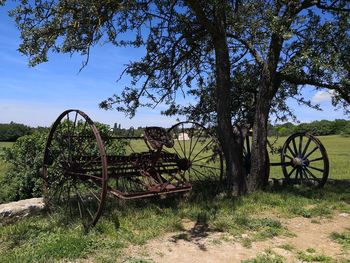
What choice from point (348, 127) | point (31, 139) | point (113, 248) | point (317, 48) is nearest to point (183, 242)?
point (113, 248)

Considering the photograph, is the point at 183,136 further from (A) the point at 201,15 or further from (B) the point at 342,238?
(B) the point at 342,238

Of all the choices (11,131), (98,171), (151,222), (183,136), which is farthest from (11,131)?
(151,222)

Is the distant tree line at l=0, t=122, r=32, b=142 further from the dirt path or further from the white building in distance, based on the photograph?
the dirt path

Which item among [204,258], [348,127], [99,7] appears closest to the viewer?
[204,258]

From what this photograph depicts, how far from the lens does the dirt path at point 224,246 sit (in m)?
5.07

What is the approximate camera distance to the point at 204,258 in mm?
5039

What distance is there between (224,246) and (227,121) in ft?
11.4

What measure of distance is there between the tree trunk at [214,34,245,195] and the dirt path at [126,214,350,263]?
7.34ft

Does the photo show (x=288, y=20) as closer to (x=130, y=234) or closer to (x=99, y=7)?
(x=99, y=7)

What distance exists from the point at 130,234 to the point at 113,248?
1.74 ft

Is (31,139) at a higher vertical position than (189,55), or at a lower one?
lower

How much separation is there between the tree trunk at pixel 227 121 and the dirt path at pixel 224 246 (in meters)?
2.24

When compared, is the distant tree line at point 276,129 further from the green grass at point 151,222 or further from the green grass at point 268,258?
the green grass at point 268,258

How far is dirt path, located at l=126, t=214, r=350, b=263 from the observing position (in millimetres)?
5066
